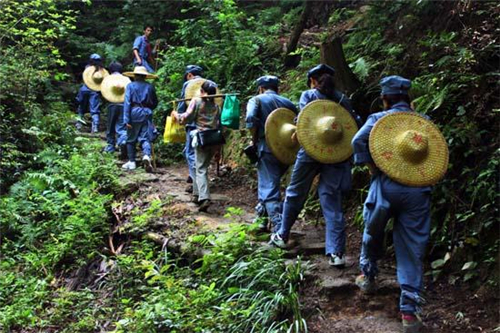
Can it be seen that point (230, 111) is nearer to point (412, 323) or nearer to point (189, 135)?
point (189, 135)

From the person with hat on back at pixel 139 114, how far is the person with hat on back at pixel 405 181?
6.51m

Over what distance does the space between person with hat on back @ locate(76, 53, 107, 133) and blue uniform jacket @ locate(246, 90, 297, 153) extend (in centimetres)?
824

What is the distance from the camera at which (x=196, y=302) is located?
587 cm

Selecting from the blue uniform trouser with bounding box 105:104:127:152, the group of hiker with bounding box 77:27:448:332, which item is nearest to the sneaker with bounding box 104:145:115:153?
the blue uniform trouser with bounding box 105:104:127:152

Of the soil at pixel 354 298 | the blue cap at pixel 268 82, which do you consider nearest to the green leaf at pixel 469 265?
the soil at pixel 354 298

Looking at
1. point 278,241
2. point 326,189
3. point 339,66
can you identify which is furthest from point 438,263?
point 339,66

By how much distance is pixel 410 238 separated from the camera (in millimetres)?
5109

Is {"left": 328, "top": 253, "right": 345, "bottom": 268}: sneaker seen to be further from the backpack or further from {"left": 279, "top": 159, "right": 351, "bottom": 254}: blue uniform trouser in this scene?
the backpack

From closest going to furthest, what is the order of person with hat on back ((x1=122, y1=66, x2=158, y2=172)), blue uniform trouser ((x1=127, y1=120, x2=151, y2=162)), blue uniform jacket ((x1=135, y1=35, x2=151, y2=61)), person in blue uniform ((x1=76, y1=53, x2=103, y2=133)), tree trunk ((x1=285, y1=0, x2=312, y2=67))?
person with hat on back ((x1=122, y1=66, x2=158, y2=172))
blue uniform trouser ((x1=127, y1=120, x2=151, y2=162))
tree trunk ((x1=285, y1=0, x2=312, y2=67))
blue uniform jacket ((x1=135, y1=35, x2=151, y2=61))
person in blue uniform ((x1=76, y1=53, x2=103, y2=133))

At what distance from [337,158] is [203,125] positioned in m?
3.10

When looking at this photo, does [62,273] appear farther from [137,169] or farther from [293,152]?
[293,152]

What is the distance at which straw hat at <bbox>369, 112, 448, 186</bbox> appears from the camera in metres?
5.07

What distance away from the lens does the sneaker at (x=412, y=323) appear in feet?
16.2

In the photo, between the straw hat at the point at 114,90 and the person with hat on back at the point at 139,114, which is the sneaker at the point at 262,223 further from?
the straw hat at the point at 114,90
